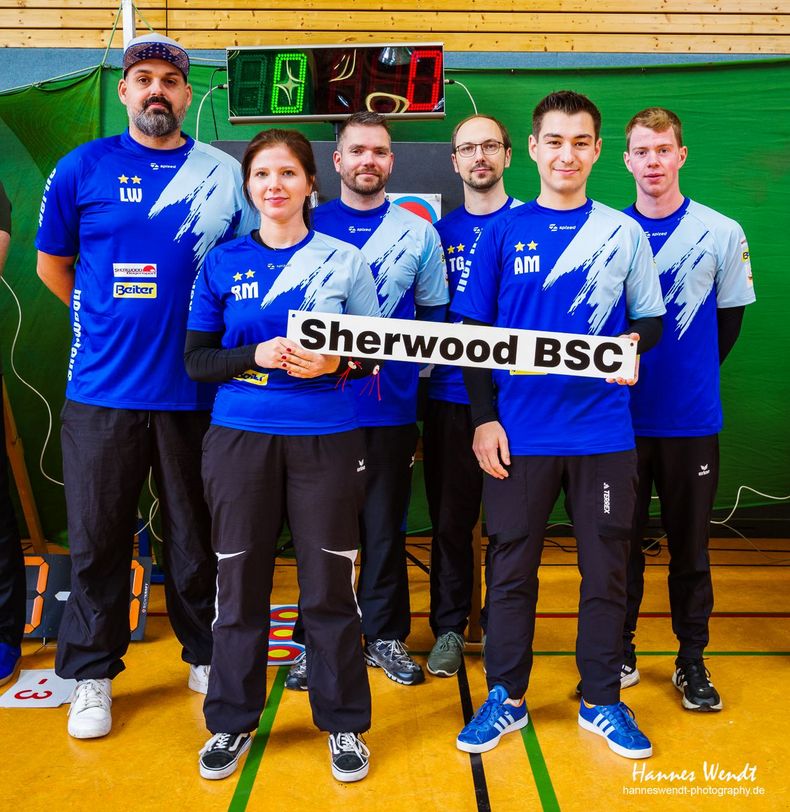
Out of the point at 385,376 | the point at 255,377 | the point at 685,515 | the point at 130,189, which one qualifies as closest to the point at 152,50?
the point at 130,189

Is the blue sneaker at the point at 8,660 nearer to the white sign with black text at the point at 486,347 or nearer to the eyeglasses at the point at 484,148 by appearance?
the white sign with black text at the point at 486,347

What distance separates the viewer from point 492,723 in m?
A: 2.29

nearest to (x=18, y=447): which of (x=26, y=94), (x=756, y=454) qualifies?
(x=26, y=94)

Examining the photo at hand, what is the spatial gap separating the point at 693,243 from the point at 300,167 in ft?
4.09

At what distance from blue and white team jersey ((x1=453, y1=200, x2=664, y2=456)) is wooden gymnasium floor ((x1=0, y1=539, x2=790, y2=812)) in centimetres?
86

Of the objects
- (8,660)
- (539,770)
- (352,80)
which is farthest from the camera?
(352,80)

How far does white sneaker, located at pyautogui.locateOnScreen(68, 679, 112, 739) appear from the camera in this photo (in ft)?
7.68

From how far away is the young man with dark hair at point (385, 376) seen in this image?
2660 millimetres

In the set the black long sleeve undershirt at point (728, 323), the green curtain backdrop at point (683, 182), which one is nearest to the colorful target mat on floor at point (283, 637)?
the green curtain backdrop at point (683, 182)

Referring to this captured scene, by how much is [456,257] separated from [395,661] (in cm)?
141

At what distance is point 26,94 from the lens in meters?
4.06

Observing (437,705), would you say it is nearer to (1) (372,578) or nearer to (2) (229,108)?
(1) (372,578)

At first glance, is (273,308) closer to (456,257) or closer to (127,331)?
(127,331)

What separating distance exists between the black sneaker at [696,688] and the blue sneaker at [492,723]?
0.55 meters
